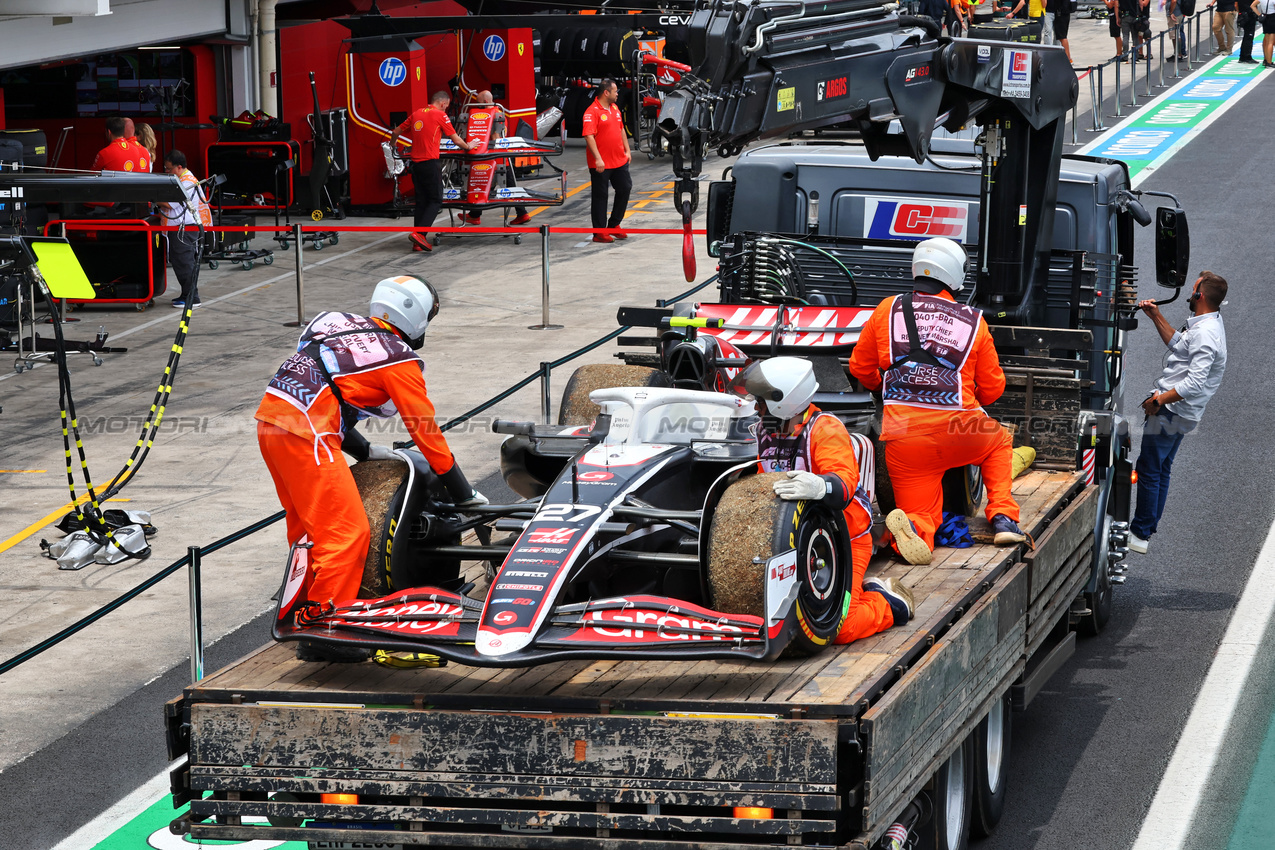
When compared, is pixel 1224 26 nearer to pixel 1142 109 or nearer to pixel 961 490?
pixel 1142 109

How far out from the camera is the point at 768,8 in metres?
7.70

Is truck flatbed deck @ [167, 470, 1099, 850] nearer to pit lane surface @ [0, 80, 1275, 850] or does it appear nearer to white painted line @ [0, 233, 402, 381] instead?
pit lane surface @ [0, 80, 1275, 850]

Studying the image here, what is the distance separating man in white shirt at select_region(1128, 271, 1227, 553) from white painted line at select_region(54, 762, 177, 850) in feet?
20.2

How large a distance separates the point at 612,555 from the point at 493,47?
21.1m

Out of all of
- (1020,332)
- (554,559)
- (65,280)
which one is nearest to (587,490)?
(554,559)

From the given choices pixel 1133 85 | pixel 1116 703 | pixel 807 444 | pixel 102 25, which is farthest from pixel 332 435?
pixel 1133 85

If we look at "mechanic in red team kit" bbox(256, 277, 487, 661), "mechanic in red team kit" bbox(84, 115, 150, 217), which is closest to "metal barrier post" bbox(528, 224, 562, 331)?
"mechanic in red team kit" bbox(84, 115, 150, 217)

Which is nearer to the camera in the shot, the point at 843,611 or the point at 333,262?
the point at 843,611

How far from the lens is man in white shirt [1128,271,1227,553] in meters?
10.0

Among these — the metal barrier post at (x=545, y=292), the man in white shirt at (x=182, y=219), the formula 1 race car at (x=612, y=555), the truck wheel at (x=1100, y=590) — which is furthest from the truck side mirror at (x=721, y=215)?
the man in white shirt at (x=182, y=219)

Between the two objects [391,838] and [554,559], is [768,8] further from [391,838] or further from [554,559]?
[391,838]

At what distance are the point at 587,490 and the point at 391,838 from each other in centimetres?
155

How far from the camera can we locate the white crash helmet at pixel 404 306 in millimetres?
6516

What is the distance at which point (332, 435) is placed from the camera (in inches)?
247
